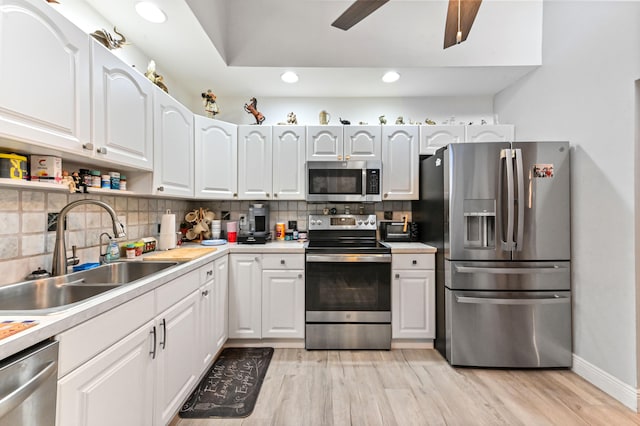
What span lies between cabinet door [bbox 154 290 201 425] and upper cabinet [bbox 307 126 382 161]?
1.77 metres

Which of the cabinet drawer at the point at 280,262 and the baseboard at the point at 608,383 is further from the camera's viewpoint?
the cabinet drawer at the point at 280,262

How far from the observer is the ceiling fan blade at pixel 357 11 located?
137 cm

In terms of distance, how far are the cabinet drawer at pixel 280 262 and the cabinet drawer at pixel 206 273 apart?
509mm

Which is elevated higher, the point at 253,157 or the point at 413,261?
the point at 253,157

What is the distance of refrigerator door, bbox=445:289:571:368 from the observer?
2098 millimetres

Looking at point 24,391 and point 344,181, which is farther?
point 344,181

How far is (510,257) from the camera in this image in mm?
2119

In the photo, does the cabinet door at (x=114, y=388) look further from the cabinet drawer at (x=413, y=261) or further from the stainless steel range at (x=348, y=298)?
the cabinet drawer at (x=413, y=261)

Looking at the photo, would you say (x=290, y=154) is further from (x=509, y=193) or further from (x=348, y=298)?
(x=509, y=193)

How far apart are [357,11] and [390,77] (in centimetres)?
131

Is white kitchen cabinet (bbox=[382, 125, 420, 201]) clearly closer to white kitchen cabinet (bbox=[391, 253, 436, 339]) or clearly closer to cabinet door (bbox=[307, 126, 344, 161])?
cabinet door (bbox=[307, 126, 344, 161])

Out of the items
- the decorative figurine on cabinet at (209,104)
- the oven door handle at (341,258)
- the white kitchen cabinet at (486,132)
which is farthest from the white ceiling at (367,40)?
the oven door handle at (341,258)

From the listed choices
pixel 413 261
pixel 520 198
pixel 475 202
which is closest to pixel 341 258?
pixel 413 261

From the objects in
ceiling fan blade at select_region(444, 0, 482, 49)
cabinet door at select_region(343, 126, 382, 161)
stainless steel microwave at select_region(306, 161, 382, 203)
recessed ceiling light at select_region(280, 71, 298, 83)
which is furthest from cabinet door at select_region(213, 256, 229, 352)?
ceiling fan blade at select_region(444, 0, 482, 49)
